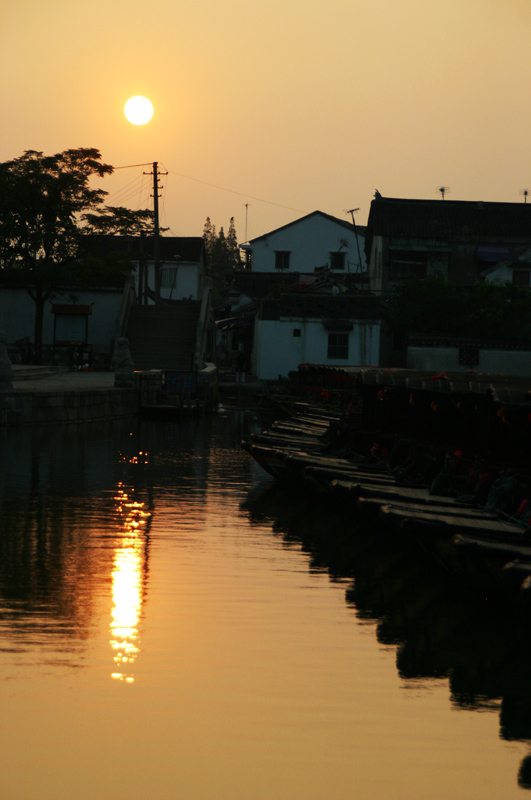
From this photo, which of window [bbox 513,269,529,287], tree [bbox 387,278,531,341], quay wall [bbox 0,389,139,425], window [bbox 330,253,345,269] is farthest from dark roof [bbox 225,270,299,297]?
quay wall [bbox 0,389,139,425]

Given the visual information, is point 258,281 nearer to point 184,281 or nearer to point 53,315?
point 184,281

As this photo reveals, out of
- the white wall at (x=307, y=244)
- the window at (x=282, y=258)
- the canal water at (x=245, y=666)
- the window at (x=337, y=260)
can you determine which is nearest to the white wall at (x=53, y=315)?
the white wall at (x=307, y=244)

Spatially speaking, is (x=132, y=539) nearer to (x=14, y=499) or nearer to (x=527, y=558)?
(x=14, y=499)

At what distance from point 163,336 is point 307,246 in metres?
28.4

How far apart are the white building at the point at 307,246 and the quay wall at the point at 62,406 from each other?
34.8m

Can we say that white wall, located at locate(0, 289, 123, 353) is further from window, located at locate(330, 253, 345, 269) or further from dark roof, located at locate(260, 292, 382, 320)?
window, located at locate(330, 253, 345, 269)

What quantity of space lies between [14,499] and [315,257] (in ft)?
169

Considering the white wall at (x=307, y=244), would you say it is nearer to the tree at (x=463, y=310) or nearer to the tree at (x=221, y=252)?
the tree at (x=463, y=310)

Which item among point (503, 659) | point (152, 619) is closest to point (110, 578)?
point (152, 619)

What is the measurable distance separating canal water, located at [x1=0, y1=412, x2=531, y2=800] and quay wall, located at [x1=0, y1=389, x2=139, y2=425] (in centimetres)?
964

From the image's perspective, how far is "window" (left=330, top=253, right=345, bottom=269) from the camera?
65.0m

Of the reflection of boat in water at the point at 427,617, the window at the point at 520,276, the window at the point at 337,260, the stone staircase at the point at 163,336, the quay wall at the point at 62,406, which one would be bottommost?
the reflection of boat in water at the point at 427,617

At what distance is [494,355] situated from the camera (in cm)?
4219

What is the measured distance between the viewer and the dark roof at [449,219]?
50219 mm
